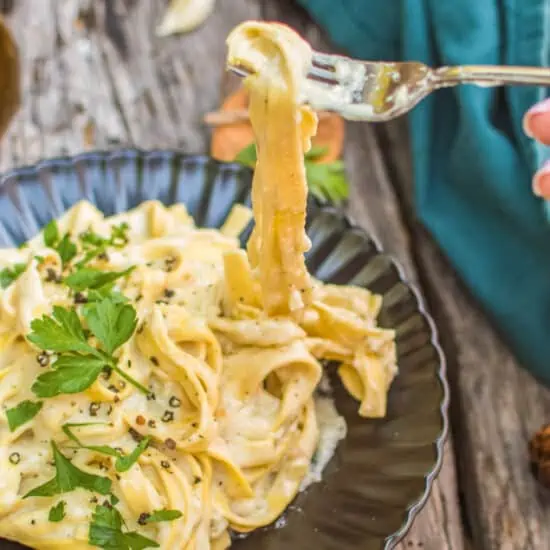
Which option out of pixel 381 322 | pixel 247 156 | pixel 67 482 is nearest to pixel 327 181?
pixel 247 156

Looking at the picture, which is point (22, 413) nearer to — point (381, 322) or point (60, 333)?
point (60, 333)

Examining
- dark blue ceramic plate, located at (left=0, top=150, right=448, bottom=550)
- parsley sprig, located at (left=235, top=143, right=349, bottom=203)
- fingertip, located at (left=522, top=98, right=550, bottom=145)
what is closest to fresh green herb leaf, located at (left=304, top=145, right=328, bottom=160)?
parsley sprig, located at (left=235, top=143, right=349, bottom=203)

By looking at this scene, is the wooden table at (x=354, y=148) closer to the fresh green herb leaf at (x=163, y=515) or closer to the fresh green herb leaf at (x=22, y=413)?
the fresh green herb leaf at (x=163, y=515)

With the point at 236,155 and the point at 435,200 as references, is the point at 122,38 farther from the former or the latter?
the point at 435,200

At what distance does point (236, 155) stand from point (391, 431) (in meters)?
1.01

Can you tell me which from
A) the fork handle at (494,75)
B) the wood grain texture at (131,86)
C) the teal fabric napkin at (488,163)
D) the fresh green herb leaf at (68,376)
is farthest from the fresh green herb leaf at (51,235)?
the teal fabric napkin at (488,163)

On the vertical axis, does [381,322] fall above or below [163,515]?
above

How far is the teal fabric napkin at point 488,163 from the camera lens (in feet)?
7.40

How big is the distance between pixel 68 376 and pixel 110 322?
0.45 ft

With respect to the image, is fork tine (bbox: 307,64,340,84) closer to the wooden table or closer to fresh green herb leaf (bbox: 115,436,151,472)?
fresh green herb leaf (bbox: 115,436,151,472)

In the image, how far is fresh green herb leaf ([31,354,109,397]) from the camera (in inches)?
64.9

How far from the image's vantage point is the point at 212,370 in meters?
1.79

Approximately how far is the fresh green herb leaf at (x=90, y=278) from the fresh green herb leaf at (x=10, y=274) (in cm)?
14

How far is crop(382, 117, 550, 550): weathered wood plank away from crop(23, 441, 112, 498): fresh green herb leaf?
35.7 inches
